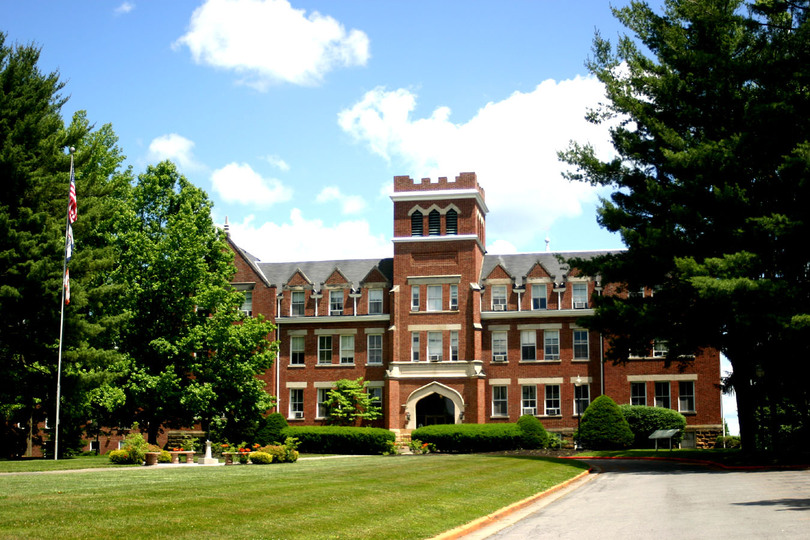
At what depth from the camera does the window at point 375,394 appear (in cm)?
5628

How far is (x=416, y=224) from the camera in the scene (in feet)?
186

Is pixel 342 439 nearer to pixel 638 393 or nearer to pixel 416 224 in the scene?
pixel 416 224

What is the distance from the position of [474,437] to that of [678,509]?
3111cm

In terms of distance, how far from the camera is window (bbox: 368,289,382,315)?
5788cm

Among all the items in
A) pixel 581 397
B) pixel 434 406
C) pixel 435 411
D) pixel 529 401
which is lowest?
pixel 435 411

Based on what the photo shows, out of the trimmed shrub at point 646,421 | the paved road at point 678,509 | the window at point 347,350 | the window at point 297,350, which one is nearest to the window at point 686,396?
the trimmed shrub at point 646,421

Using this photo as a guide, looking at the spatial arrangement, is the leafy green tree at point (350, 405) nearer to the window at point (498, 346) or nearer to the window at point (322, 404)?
the window at point (322, 404)

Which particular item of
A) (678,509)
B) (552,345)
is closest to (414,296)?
(552,345)

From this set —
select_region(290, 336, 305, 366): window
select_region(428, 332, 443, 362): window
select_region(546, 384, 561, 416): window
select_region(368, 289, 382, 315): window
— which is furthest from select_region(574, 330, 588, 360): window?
select_region(290, 336, 305, 366): window

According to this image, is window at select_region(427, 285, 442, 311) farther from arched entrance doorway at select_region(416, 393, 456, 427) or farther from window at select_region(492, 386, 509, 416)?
window at select_region(492, 386, 509, 416)

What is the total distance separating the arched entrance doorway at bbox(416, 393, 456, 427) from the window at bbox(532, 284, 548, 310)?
27.6ft

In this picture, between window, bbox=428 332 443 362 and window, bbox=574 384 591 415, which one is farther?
window, bbox=428 332 443 362

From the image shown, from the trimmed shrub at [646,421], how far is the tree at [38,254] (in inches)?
1176

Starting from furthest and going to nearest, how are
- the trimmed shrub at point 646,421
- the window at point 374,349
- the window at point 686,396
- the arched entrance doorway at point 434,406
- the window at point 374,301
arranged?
the window at point 374,301, the window at point 374,349, the arched entrance doorway at point 434,406, the window at point 686,396, the trimmed shrub at point 646,421
